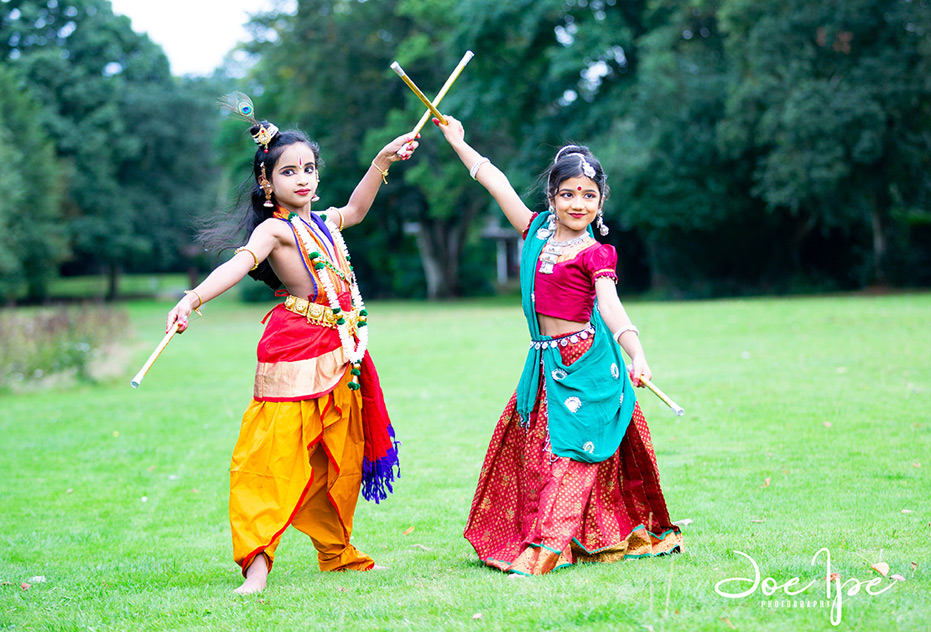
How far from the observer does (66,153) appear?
4216 centimetres

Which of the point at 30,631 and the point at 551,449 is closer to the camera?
the point at 30,631

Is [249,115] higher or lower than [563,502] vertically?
higher

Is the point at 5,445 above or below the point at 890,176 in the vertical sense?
below

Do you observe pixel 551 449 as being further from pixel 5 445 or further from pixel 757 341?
pixel 757 341

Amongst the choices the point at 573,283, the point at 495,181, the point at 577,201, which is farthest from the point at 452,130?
the point at 573,283

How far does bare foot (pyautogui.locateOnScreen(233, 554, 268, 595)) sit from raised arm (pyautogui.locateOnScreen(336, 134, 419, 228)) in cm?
177

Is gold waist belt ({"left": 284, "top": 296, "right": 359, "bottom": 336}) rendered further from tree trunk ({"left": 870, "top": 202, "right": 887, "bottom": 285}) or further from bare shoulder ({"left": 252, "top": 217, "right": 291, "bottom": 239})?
tree trunk ({"left": 870, "top": 202, "right": 887, "bottom": 285})

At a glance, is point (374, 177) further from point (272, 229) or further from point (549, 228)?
point (549, 228)

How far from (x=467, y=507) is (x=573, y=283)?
2.06 m

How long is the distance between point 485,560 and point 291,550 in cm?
142

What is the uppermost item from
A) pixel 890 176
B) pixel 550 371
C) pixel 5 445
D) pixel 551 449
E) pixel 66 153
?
pixel 66 153

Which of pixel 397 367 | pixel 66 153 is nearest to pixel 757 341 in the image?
pixel 397 367

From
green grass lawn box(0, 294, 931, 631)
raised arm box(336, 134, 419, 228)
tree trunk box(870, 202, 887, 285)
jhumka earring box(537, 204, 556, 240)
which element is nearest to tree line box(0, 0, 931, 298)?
tree trunk box(870, 202, 887, 285)

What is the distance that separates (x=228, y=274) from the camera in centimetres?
418
